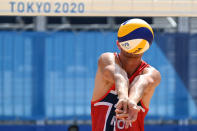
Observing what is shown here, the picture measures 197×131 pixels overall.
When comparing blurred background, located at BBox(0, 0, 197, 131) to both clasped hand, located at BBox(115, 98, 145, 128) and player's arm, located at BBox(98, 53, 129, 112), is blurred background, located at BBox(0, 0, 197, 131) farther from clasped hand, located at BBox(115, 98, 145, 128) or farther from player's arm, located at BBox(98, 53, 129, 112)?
clasped hand, located at BBox(115, 98, 145, 128)

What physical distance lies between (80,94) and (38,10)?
162 cm

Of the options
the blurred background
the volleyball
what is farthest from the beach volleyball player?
the blurred background

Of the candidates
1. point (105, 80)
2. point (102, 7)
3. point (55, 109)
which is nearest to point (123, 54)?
point (105, 80)

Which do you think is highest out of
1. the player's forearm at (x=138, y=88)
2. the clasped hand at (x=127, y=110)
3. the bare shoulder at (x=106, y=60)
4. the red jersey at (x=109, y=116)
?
the bare shoulder at (x=106, y=60)

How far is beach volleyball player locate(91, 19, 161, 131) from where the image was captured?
7.59 ft

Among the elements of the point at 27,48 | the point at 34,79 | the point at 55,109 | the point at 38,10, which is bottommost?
the point at 55,109

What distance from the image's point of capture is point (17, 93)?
773 cm

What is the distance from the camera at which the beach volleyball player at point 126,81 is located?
91.0 inches

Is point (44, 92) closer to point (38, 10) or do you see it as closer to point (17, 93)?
point (17, 93)

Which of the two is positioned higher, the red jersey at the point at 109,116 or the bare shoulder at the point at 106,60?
the bare shoulder at the point at 106,60

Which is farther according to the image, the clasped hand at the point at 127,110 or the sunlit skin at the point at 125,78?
the sunlit skin at the point at 125,78

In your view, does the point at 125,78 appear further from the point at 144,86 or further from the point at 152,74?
the point at 152,74

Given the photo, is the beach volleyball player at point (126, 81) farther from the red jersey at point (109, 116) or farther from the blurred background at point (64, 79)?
the blurred background at point (64, 79)

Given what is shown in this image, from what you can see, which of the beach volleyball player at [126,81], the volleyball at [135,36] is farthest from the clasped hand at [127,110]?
the volleyball at [135,36]
